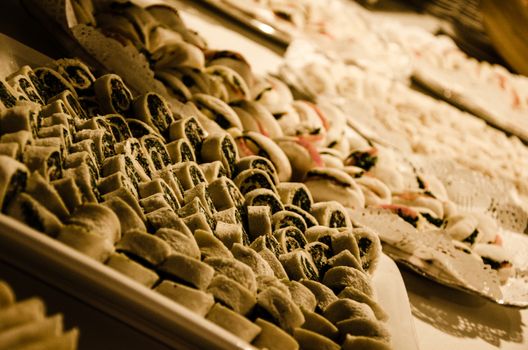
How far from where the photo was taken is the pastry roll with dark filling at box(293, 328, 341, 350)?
70cm

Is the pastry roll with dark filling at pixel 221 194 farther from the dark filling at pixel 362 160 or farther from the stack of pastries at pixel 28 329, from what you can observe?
the dark filling at pixel 362 160

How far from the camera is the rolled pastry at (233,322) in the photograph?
0.67m

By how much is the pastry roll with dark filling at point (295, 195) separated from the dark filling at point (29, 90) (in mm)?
455

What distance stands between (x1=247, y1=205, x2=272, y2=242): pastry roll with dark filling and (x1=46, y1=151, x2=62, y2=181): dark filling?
317 mm

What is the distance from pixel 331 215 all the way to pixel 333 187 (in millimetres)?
154

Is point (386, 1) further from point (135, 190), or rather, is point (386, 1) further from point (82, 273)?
point (82, 273)

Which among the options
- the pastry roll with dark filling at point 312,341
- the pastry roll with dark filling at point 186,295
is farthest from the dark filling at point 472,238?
the pastry roll with dark filling at point 186,295

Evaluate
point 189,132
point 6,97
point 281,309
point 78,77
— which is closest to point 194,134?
point 189,132

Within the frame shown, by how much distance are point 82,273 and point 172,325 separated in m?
0.11

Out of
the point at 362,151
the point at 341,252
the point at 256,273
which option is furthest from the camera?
the point at 362,151

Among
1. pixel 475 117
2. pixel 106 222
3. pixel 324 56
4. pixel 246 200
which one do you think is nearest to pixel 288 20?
pixel 324 56

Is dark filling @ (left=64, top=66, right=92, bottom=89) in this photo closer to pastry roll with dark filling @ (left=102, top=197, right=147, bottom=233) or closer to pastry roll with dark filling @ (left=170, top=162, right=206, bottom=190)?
pastry roll with dark filling @ (left=170, top=162, right=206, bottom=190)

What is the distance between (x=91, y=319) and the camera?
0.63 meters

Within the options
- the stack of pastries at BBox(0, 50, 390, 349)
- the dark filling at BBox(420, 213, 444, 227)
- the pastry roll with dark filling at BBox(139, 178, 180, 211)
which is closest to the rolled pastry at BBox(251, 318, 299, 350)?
the stack of pastries at BBox(0, 50, 390, 349)
